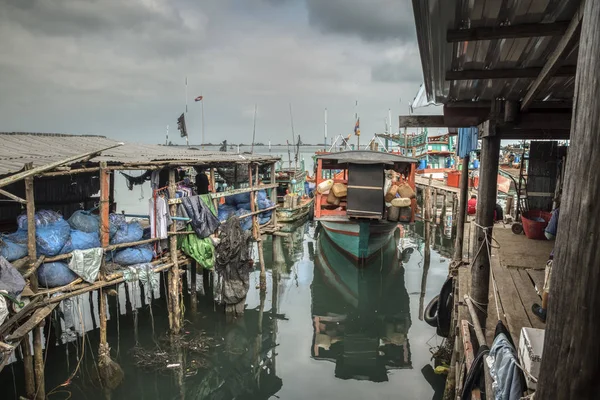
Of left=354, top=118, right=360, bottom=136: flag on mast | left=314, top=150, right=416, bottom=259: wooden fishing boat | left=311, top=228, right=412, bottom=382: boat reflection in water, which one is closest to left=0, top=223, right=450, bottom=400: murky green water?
left=311, top=228, right=412, bottom=382: boat reflection in water

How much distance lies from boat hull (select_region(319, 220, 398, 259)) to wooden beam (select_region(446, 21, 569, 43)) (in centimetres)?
1213

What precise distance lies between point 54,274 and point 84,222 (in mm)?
1277

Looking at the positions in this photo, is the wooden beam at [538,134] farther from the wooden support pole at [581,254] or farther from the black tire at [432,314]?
the wooden support pole at [581,254]

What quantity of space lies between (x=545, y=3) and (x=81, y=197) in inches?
519

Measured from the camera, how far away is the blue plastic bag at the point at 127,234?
8656 mm

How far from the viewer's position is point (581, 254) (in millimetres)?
1655

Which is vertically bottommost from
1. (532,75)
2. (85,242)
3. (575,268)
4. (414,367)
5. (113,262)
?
(414,367)

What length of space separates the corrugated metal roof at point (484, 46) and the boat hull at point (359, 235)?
10.3 meters

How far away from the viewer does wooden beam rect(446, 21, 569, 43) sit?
9.61ft

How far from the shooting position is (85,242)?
789 cm

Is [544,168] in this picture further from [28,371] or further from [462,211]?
[28,371]

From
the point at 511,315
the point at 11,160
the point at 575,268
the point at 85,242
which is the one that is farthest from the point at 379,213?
the point at 575,268

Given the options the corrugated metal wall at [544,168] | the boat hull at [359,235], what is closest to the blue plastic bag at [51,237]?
the boat hull at [359,235]

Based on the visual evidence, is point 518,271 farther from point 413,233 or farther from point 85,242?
point 413,233
